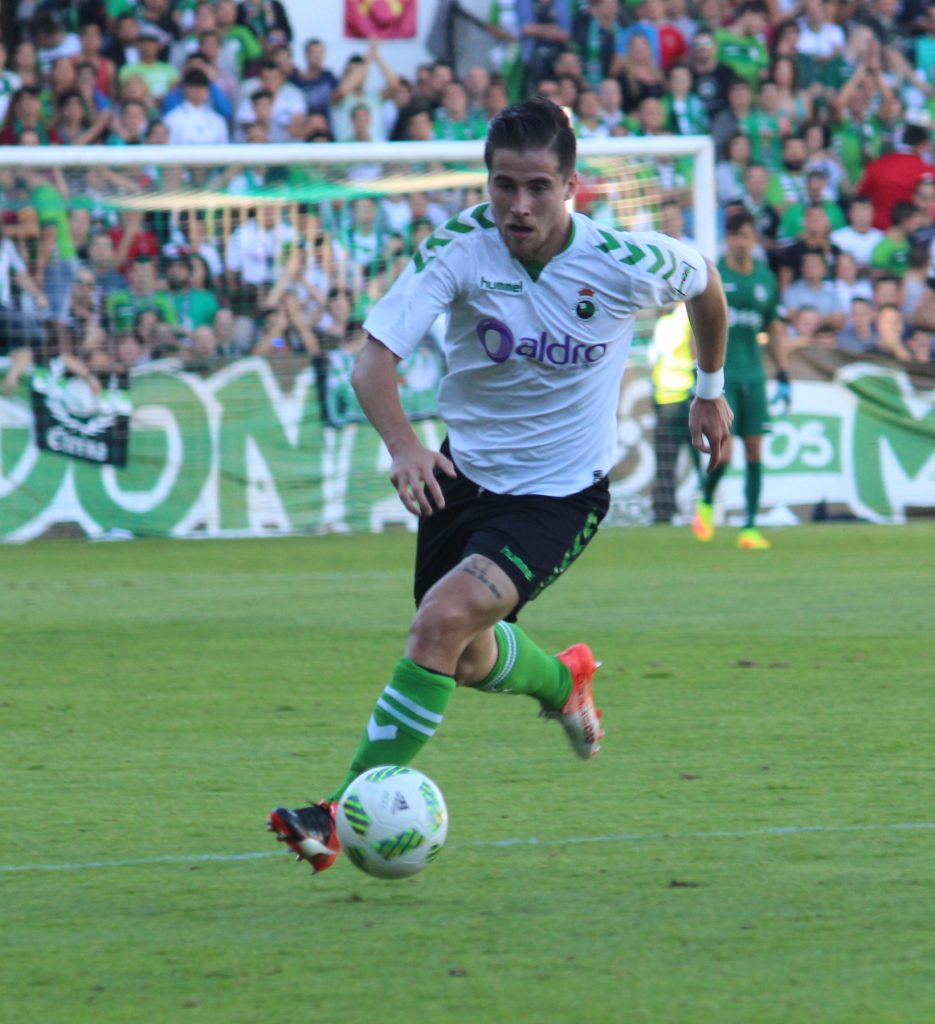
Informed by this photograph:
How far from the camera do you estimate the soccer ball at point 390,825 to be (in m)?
4.27

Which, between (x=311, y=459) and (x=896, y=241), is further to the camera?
(x=896, y=241)

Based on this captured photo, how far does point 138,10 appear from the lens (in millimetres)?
18250

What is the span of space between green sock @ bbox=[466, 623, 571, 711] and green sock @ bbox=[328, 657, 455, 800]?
0.77 metres

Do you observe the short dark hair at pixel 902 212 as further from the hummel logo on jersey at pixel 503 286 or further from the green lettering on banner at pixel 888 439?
the hummel logo on jersey at pixel 503 286

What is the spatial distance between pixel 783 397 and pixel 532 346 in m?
11.5

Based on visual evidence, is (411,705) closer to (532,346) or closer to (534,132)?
(532,346)

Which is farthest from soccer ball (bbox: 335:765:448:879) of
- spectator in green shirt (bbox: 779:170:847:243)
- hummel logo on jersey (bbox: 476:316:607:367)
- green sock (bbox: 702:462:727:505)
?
spectator in green shirt (bbox: 779:170:847:243)

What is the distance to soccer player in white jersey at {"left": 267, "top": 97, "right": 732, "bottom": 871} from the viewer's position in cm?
454

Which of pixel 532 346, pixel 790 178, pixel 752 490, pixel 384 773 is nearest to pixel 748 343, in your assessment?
pixel 752 490

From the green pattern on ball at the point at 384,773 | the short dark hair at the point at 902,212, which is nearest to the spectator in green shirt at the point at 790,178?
the short dark hair at the point at 902,212

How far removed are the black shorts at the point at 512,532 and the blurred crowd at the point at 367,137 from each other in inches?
410

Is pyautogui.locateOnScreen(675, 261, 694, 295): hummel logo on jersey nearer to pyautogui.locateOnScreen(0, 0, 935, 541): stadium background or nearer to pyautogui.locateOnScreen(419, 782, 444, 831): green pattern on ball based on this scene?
pyautogui.locateOnScreen(419, 782, 444, 831): green pattern on ball

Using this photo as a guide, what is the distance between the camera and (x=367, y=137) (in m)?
18.4

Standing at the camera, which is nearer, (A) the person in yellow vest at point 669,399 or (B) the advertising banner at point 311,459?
(B) the advertising banner at point 311,459
